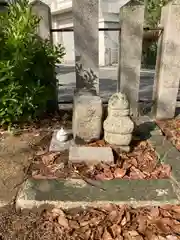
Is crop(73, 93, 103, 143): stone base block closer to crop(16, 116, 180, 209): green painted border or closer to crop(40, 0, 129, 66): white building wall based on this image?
crop(16, 116, 180, 209): green painted border

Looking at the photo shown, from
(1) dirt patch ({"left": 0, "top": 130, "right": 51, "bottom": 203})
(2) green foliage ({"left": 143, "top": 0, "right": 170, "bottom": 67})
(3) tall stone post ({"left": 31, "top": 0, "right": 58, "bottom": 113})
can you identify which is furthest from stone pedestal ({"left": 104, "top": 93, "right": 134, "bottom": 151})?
(2) green foliage ({"left": 143, "top": 0, "right": 170, "bottom": 67})

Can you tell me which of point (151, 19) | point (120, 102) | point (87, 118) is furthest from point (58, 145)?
point (151, 19)

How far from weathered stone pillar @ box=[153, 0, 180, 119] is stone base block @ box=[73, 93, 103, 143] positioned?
131cm

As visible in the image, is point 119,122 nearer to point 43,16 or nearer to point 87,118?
point 87,118

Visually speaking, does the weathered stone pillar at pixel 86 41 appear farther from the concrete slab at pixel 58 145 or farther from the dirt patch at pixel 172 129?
the dirt patch at pixel 172 129

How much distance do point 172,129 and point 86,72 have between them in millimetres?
1447

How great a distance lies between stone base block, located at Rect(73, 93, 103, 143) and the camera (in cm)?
277

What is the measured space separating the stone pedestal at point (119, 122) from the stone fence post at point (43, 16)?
148 centimetres

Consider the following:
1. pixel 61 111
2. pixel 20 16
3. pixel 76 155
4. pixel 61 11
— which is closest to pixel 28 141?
pixel 76 155

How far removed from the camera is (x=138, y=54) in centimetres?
357

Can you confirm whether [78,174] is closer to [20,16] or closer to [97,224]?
[97,224]

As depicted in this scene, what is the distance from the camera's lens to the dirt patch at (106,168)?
2.35 meters

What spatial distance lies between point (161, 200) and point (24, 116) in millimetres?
2067

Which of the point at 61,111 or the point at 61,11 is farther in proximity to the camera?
the point at 61,11
